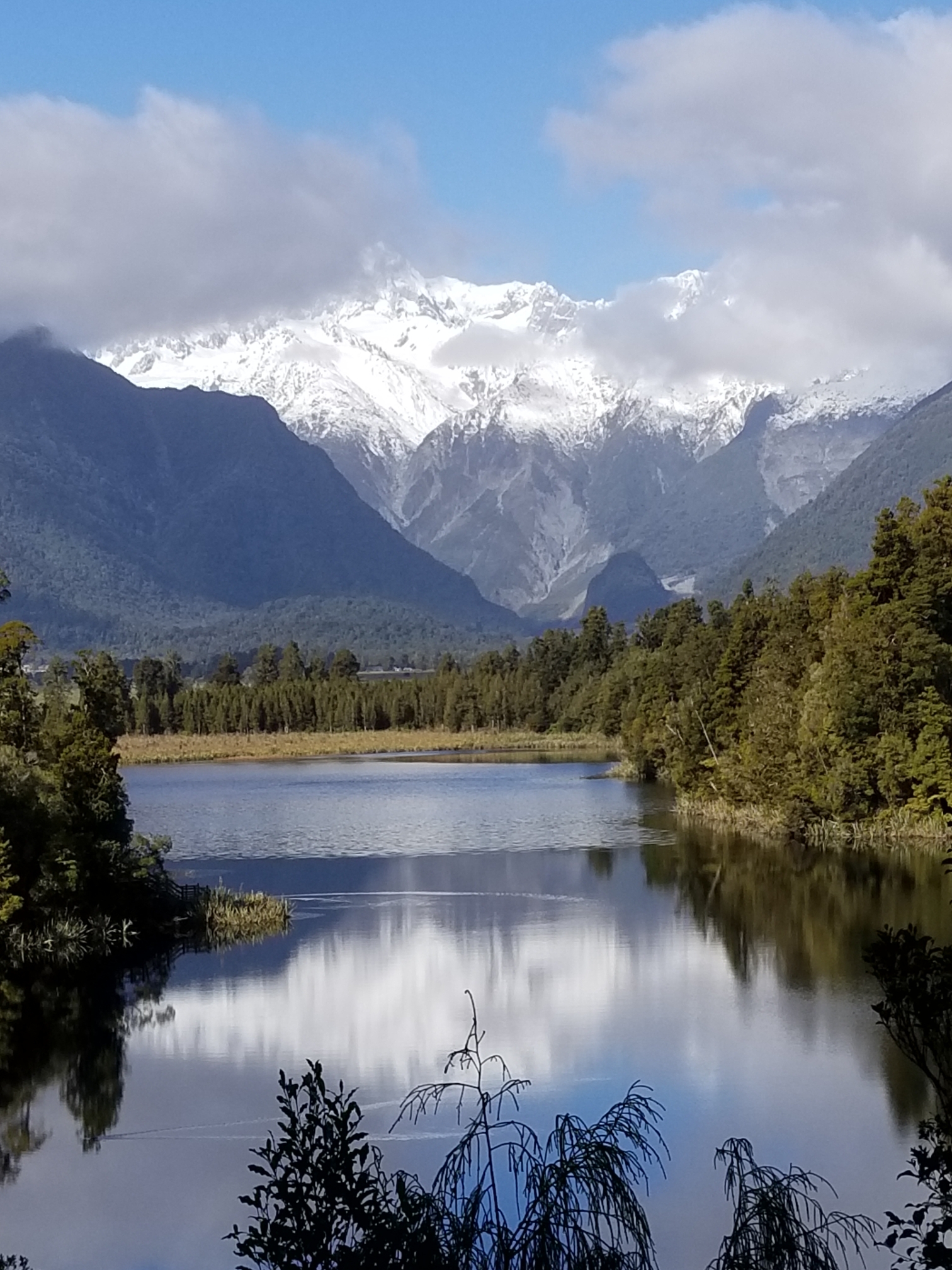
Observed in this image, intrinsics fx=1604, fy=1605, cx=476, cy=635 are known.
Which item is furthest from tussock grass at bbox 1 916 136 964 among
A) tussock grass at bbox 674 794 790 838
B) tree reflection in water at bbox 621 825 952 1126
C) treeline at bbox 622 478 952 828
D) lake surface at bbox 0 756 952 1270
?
tussock grass at bbox 674 794 790 838

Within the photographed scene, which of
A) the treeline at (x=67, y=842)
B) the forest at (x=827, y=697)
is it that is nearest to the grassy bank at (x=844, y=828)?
the forest at (x=827, y=697)

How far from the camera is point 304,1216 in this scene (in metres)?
14.2

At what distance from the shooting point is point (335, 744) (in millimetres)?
167250

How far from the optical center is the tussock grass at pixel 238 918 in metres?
48.2

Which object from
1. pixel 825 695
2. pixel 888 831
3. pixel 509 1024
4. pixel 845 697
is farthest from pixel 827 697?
pixel 509 1024

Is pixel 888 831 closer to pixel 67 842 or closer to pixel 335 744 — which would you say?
pixel 67 842

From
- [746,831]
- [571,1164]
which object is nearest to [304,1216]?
[571,1164]

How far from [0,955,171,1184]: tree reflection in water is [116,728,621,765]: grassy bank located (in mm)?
97826

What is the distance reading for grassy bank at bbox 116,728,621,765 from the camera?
153 metres

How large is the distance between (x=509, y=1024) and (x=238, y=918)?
15346mm

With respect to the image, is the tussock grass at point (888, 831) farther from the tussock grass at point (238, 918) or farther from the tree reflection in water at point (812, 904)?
the tussock grass at point (238, 918)

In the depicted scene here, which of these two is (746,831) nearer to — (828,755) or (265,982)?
(828,755)

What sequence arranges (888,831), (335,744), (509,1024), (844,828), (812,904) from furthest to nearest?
(335,744)
(844,828)
(888,831)
(812,904)
(509,1024)

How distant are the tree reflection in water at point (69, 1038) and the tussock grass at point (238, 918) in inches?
139
